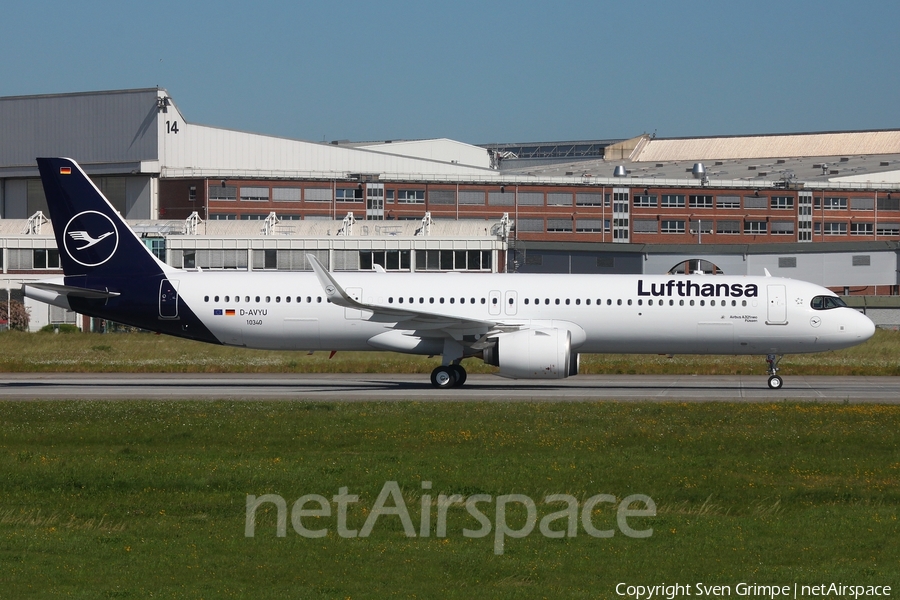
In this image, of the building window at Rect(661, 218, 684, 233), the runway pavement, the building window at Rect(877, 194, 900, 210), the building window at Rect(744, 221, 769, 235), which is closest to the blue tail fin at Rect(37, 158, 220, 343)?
the runway pavement

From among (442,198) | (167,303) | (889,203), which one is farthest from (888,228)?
(167,303)

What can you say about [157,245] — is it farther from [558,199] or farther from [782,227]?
[782,227]

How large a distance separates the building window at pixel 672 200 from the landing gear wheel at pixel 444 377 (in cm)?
8898

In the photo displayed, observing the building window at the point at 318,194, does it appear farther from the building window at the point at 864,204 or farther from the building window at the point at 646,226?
the building window at the point at 864,204

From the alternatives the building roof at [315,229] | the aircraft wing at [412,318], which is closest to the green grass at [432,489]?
the aircraft wing at [412,318]

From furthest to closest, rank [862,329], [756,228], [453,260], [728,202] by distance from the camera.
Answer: [756,228]
[728,202]
[453,260]
[862,329]

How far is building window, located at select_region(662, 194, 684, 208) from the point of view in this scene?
118438 mm

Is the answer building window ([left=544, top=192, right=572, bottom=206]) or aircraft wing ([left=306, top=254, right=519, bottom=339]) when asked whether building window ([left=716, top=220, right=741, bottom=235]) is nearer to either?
building window ([left=544, top=192, right=572, bottom=206])

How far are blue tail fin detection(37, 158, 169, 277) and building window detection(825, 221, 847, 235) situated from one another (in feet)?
334

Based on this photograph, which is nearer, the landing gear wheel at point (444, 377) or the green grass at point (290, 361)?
the landing gear wheel at point (444, 377)

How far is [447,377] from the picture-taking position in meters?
33.2

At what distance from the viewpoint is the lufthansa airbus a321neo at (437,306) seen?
110 ft

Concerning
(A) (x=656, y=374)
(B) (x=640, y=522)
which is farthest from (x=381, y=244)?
(B) (x=640, y=522)

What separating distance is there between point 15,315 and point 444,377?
147ft
